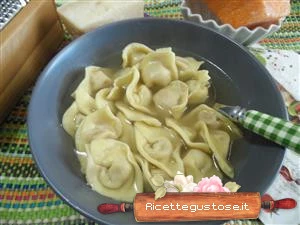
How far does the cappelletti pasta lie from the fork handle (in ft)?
0.32

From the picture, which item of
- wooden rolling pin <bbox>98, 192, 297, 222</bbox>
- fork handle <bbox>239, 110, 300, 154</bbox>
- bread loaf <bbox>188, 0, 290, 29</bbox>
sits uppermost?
bread loaf <bbox>188, 0, 290, 29</bbox>

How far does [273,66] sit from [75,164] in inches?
30.2

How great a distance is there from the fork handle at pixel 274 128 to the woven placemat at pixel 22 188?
0.79 ft

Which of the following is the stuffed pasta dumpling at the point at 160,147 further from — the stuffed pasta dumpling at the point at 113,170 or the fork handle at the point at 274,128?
Result: the fork handle at the point at 274,128

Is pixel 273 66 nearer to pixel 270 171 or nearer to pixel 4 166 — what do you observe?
pixel 270 171

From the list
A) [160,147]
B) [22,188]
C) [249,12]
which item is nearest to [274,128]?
[160,147]

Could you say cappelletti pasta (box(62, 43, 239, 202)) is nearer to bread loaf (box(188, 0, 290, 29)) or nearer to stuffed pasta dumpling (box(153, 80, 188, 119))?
stuffed pasta dumpling (box(153, 80, 188, 119))

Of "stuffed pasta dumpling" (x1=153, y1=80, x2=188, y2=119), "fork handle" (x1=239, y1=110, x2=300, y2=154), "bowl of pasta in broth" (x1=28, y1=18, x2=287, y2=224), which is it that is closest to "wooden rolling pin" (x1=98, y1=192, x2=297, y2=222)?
"bowl of pasta in broth" (x1=28, y1=18, x2=287, y2=224)

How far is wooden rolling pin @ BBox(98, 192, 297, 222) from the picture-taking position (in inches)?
26.0

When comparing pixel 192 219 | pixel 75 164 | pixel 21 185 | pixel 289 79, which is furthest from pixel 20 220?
pixel 289 79

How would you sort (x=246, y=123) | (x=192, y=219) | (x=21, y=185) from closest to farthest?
1. (x=192, y=219)
2. (x=246, y=123)
3. (x=21, y=185)

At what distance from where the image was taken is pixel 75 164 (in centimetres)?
85

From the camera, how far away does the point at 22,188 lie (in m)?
0.93

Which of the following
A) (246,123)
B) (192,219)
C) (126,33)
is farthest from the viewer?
(126,33)
